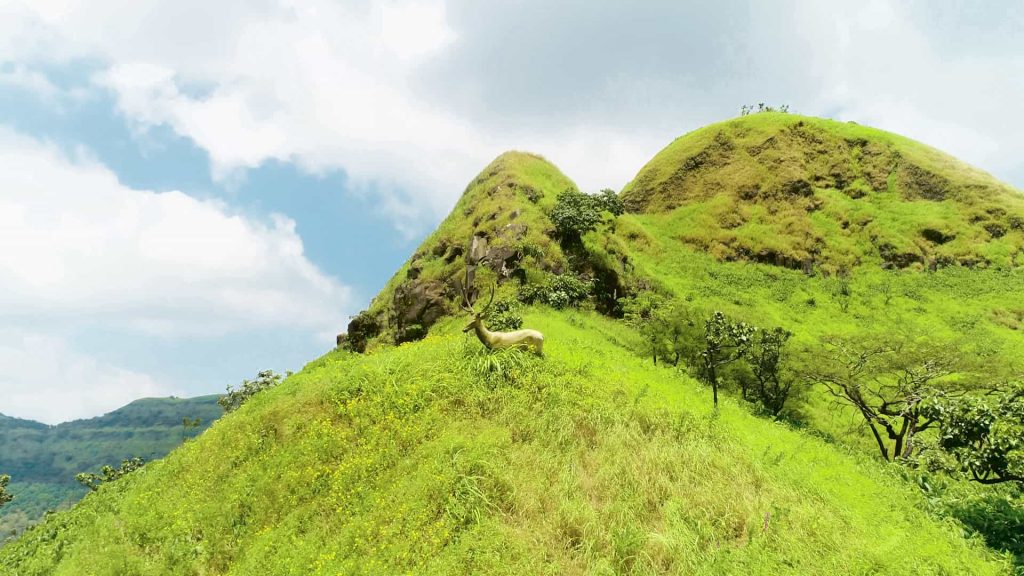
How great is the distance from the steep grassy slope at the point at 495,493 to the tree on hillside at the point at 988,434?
1692 millimetres

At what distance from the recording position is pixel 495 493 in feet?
33.7

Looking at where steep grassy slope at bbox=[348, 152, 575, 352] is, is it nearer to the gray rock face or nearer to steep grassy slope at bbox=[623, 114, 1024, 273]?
the gray rock face

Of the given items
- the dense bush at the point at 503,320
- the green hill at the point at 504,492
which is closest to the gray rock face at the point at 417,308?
the dense bush at the point at 503,320

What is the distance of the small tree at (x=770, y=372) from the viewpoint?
3138cm

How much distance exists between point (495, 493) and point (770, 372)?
2716 centimetres

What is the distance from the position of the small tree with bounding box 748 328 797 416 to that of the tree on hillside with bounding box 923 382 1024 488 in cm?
1825

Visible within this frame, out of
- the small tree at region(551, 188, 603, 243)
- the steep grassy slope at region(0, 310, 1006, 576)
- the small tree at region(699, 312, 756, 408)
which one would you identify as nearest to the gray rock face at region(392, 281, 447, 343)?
the small tree at region(551, 188, 603, 243)

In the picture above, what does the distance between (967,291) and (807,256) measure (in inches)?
570

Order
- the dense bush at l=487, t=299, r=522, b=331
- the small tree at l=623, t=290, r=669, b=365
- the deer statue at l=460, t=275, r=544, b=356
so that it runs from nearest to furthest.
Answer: the deer statue at l=460, t=275, r=544, b=356 < the dense bush at l=487, t=299, r=522, b=331 < the small tree at l=623, t=290, r=669, b=365

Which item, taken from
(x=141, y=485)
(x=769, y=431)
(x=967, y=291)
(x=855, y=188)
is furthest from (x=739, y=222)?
(x=141, y=485)

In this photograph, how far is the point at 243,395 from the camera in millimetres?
47781

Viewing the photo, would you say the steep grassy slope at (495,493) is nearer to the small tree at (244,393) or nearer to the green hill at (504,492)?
the green hill at (504,492)

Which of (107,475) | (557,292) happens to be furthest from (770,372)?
(107,475)

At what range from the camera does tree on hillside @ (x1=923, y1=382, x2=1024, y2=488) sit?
471 inches
